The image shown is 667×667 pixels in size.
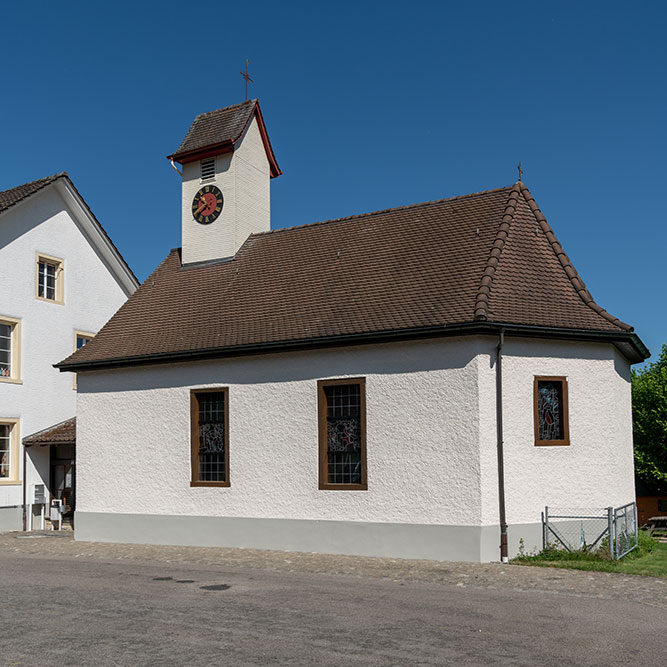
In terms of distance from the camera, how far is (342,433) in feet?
56.0

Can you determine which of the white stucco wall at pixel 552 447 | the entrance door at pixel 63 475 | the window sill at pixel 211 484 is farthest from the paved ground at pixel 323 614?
the entrance door at pixel 63 475

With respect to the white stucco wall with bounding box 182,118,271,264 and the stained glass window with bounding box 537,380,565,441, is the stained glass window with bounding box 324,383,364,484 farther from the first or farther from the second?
the white stucco wall with bounding box 182,118,271,264

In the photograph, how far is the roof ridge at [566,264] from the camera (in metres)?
16.8

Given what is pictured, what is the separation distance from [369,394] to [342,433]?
40.7 inches

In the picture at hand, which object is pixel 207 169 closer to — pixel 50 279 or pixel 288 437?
pixel 50 279

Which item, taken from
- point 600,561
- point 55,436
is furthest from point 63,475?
point 600,561

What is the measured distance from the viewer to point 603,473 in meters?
16.5

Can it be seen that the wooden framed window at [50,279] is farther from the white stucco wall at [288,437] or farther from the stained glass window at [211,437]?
the stained glass window at [211,437]

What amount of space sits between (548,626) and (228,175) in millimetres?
15821

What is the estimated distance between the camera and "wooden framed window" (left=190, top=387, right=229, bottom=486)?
18.5 m

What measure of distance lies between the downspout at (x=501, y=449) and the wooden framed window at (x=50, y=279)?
14.7 m

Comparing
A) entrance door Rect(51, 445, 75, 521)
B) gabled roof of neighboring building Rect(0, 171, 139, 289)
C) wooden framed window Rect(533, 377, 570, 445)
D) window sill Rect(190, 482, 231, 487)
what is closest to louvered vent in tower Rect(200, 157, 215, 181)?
gabled roof of neighboring building Rect(0, 171, 139, 289)

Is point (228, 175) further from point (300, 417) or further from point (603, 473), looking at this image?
point (603, 473)

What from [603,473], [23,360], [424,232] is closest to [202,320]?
[424,232]
